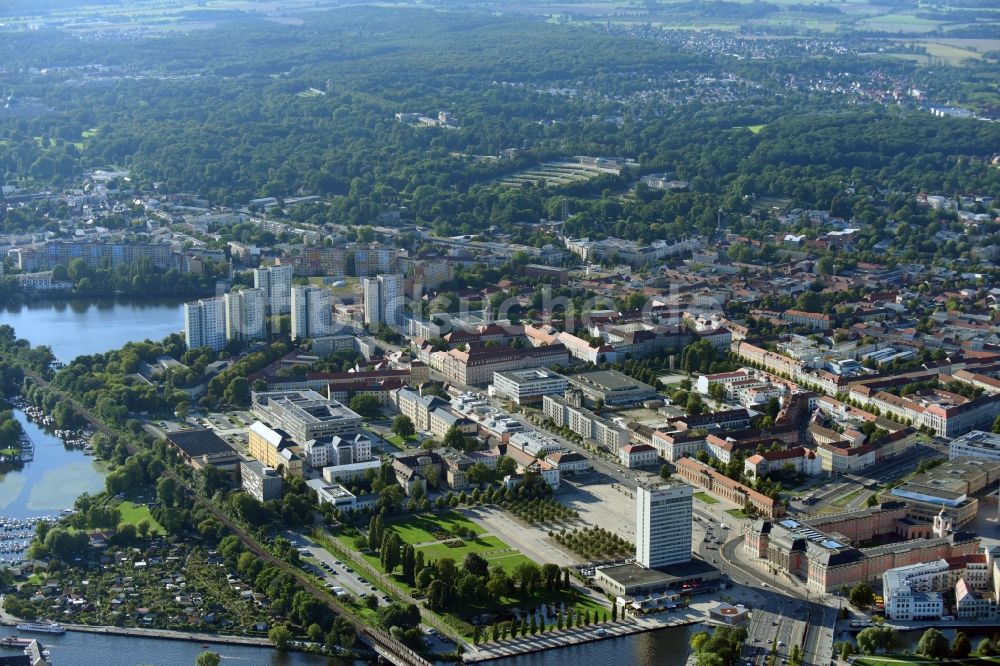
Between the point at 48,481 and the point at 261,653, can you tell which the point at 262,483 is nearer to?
the point at 48,481

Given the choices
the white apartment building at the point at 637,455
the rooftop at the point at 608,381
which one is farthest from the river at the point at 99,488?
the rooftop at the point at 608,381

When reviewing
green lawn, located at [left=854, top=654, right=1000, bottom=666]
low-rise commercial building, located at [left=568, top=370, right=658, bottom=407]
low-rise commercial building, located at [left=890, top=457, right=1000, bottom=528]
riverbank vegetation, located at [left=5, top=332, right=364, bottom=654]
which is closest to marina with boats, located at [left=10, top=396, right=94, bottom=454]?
riverbank vegetation, located at [left=5, top=332, right=364, bottom=654]

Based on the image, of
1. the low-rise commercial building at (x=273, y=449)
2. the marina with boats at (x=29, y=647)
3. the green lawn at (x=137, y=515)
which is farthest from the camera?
the low-rise commercial building at (x=273, y=449)

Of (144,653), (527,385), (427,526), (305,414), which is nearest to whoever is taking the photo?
(144,653)

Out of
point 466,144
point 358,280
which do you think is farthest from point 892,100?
point 358,280

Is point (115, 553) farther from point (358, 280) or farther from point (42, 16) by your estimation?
point (42, 16)

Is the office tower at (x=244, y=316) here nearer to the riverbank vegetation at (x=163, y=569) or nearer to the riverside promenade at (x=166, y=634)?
the riverbank vegetation at (x=163, y=569)

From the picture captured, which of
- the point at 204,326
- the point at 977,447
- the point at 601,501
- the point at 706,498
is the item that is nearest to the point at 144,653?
the point at 601,501
